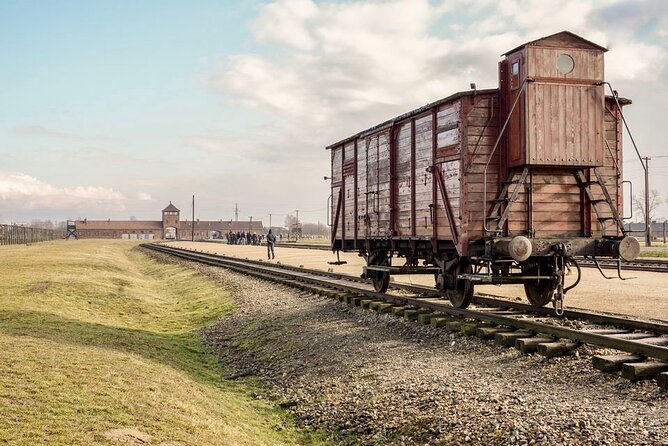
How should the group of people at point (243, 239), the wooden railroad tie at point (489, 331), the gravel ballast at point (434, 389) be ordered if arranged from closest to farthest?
the gravel ballast at point (434, 389) → the wooden railroad tie at point (489, 331) → the group of people at point (243, 239)

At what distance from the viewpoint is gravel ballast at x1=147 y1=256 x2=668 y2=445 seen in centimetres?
582

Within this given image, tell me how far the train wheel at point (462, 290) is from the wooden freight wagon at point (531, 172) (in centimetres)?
2

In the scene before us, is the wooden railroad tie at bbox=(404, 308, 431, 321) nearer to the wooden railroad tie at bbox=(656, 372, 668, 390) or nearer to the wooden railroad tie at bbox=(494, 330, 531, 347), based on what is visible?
the wooden railroad tie at bbox=(494, 330, 531, 347)

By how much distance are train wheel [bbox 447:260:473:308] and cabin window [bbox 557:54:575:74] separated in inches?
154

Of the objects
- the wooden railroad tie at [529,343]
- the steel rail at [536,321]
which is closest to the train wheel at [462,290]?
the steel rail at [536,321]

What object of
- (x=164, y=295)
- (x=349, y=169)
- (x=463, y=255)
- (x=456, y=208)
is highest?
(x=349, y=169)

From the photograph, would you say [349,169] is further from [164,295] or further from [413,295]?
[164,295]

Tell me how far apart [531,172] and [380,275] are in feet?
17.6

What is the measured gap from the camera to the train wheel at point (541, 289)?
39.2 ft

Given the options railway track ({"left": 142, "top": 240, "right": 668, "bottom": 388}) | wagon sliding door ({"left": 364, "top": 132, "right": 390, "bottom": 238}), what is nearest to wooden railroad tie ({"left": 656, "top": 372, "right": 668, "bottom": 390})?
railway track ({"left": 142, "top": 240, "right": 668, "bottom": 388})

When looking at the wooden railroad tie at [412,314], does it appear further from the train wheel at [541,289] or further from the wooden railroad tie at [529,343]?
the wooden railroad tie at [529,343]

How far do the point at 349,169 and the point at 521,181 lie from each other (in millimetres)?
6763

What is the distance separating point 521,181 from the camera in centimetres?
1074

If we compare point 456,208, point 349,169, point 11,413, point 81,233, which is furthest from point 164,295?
point 81,233
